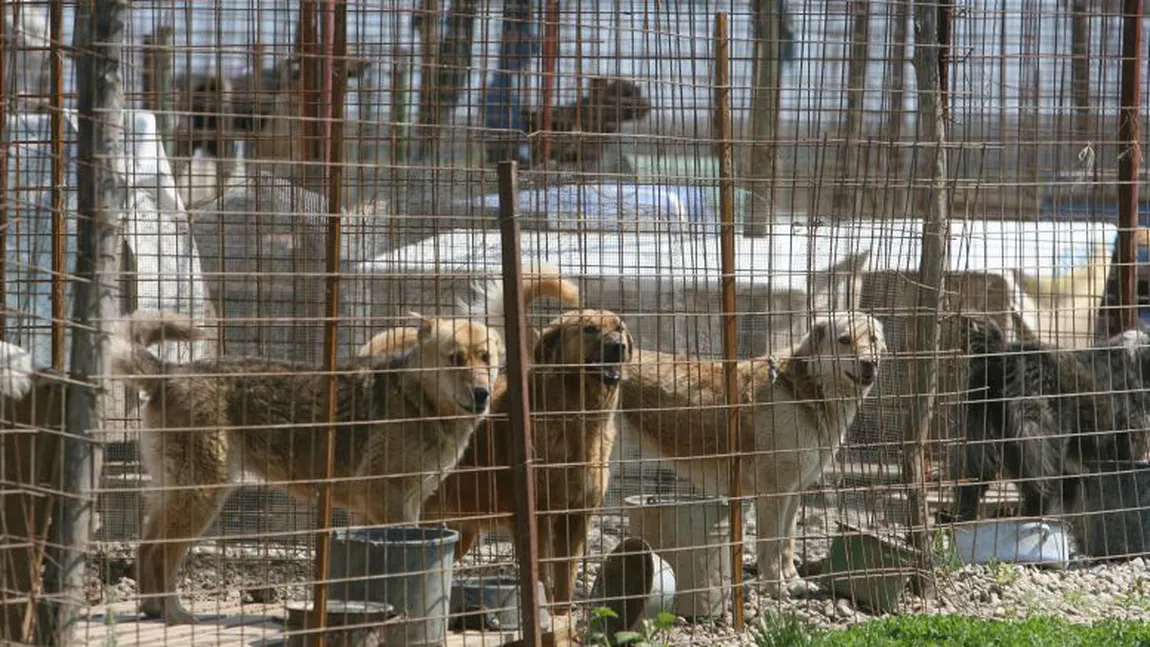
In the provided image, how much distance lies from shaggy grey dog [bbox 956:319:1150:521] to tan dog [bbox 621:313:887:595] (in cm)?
109

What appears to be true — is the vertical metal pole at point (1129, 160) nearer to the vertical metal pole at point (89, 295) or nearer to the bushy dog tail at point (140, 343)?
the bushy dog tail at point (140, 343)

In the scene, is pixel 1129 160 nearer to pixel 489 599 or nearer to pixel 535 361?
pixel 535 361

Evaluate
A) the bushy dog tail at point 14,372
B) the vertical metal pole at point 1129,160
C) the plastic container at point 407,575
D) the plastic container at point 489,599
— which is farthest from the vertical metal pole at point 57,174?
the vertical metal pole at point 1129,160

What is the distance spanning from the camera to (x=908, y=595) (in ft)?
23.4

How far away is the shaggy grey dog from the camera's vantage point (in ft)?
28.3

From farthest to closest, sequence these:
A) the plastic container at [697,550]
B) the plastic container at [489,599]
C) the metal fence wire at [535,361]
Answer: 1. the plastic container at [697,550]
2. the plastic container at [489,599]
3. the metal fence wire at [535,361]

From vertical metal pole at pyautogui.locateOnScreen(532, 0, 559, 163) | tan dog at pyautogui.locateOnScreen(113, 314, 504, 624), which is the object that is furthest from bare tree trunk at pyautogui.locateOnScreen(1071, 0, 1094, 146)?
tan dog at pyautogui.locateOnScreen(113, 314, 504, 624)

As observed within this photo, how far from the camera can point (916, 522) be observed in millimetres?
7082

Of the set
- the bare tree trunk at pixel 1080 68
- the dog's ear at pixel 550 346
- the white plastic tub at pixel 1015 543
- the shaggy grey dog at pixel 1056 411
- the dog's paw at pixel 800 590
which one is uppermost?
the bare tree trunk at pixel 1080 68

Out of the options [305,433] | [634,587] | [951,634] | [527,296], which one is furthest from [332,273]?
[951,634]

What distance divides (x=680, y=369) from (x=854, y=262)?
6.95 feet

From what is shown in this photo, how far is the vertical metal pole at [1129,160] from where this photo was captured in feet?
28.7

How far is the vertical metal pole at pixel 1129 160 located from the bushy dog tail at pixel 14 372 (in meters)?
6.59

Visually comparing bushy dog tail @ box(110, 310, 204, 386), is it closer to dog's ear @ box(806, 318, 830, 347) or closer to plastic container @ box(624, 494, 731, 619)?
plastic container @ box(624, 494, 731, 619)
